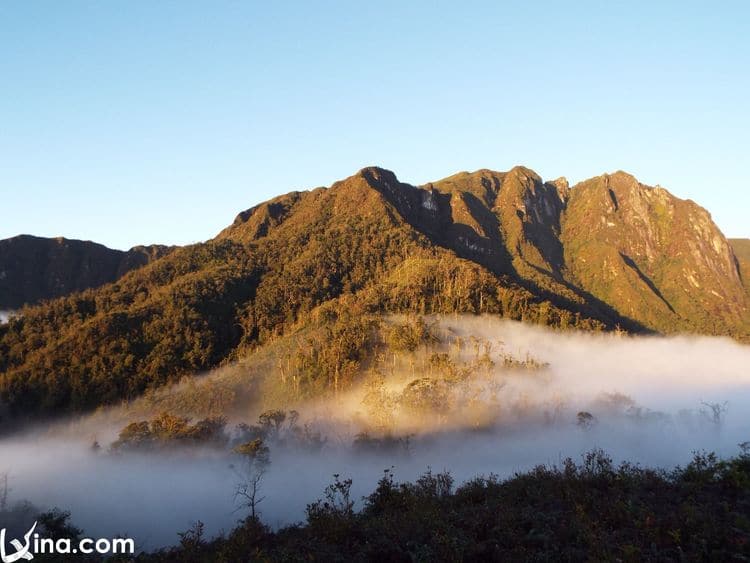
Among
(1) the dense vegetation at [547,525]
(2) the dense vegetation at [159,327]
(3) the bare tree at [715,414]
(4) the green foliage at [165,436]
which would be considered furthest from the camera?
(3) the bare tree at [715,414]

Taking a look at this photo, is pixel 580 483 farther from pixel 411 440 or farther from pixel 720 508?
pixel 411 440

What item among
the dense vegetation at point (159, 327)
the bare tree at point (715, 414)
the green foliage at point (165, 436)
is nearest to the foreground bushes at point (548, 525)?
the green foliage at point (165, 436)

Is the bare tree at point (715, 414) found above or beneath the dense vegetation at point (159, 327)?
beneath

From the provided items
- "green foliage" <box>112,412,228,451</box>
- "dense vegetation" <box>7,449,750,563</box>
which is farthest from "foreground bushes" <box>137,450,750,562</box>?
"green foliage" <box>112,412,228,451</box>

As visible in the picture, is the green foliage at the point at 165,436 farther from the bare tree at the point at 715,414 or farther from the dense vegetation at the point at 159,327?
the bare tree at the point at 715,414

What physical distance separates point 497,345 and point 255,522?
151374 millimetres

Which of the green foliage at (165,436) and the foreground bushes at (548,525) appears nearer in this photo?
the foreground bushes at (548,525)

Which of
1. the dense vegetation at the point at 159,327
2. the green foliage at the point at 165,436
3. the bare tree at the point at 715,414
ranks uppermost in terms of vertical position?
the dense vegetation at the point at 159,327

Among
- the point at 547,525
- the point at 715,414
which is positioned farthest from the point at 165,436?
the point at 715,414

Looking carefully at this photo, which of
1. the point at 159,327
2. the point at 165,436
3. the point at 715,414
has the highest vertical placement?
the point at 159,327

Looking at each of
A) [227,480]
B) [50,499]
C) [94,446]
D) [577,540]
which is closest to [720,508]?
[577,540]

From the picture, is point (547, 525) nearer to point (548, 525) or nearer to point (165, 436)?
point (548, 525)

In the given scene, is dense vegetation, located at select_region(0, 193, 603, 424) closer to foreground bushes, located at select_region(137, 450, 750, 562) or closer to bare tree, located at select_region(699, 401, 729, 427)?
bare tree, located at select_region(699, 401, 729, 427)

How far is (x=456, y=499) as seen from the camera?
16438 millimetres
